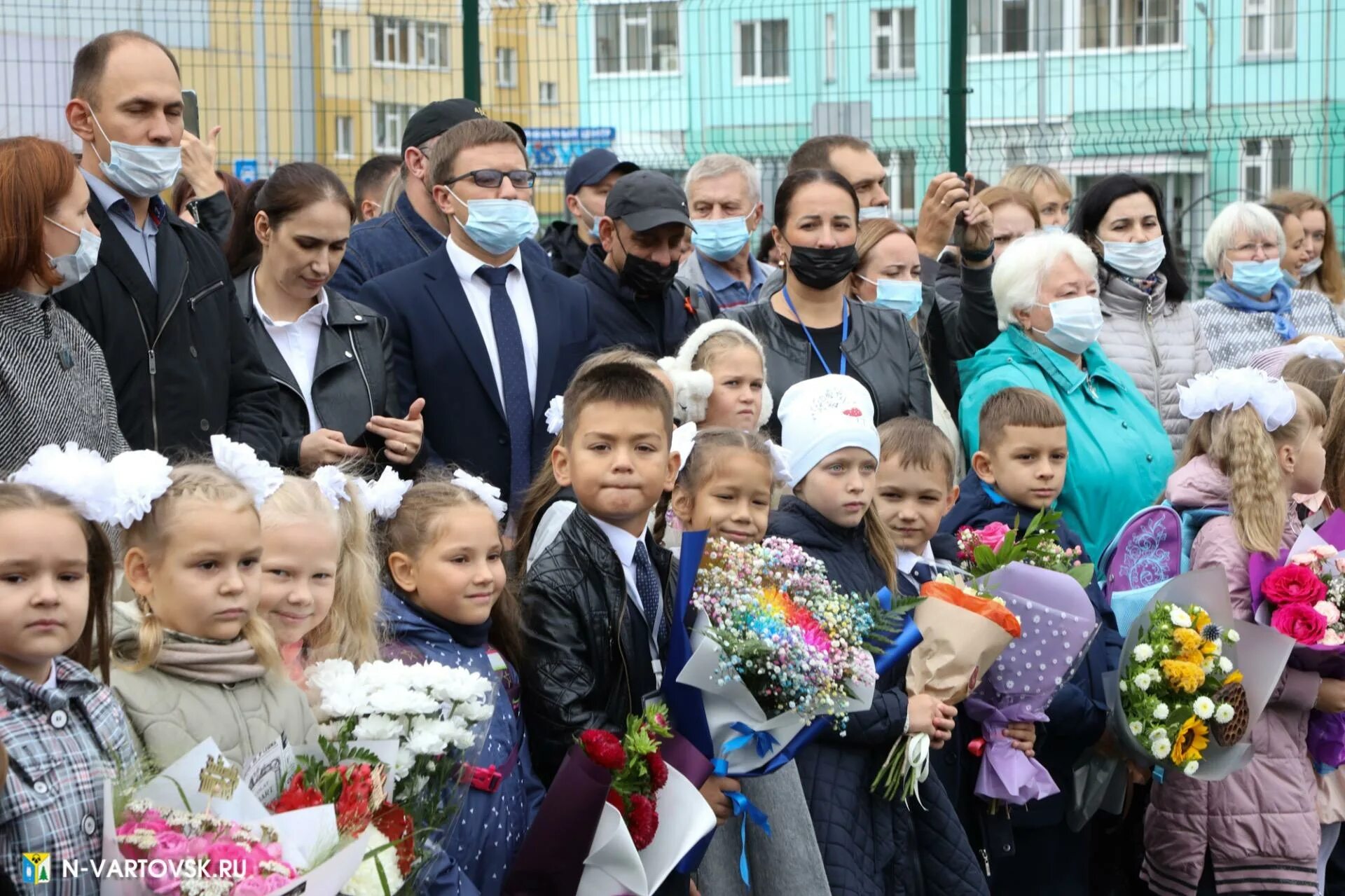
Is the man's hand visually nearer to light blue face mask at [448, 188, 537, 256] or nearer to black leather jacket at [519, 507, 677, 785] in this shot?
light blue face mask at [448, 188, 537, 256]

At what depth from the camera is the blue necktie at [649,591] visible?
4.46m

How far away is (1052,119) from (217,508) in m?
8.56

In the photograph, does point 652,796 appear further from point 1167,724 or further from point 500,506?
point 1167,724

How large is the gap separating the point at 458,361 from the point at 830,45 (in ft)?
22.1

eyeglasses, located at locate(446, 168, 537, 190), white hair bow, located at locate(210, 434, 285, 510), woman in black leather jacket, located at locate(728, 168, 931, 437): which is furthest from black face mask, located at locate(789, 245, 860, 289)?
white hair bow, located at locate(210, 434, 285, 510)

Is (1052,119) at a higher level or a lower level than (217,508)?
higher

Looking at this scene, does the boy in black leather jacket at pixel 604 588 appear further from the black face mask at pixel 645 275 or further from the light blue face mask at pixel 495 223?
the black face mask at pixel 645 275

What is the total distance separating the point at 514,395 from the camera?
18.8 ft

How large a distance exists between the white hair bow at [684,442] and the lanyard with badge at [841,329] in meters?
1.33

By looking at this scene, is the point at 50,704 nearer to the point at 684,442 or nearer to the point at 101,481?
the point at 101,481

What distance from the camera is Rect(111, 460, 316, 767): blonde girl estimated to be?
356 cm

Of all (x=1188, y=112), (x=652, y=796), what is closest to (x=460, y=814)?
(x=652, y=796)

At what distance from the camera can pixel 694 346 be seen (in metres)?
5.85

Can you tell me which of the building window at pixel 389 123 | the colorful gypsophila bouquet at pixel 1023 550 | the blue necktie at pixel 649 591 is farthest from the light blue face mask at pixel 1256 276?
the building window at pixel 389 123
